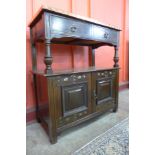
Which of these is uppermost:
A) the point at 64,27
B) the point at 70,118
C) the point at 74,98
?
the point at 64,27

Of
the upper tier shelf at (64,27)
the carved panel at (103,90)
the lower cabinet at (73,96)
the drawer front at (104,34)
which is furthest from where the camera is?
the carved panel at (103,90)

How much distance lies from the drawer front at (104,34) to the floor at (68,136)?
0.99m

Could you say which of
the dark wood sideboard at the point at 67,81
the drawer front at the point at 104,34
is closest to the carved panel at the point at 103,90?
the dark wood sideboard at the point at 67,81

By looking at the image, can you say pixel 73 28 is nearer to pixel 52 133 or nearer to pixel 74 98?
pixel 74 98

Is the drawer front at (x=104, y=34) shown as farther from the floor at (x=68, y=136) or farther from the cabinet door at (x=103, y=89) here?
the floor at (x=68, y=136)

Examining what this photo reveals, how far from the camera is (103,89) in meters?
1.63

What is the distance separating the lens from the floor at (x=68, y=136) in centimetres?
112

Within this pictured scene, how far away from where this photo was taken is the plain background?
0.93 ft

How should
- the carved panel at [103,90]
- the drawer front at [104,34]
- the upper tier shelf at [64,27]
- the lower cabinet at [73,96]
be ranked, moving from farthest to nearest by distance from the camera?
the carved panel at [103,90] → the drawer front at [104,34] → the lower cabinet at [73,96] → the upper tier shelf at [64,27]

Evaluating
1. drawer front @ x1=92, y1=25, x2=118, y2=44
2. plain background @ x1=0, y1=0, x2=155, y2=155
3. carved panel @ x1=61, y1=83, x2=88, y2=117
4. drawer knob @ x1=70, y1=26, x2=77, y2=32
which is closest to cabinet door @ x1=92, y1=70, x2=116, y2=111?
carved panel @ x1=61, y1=83, x2=88, y2=117
